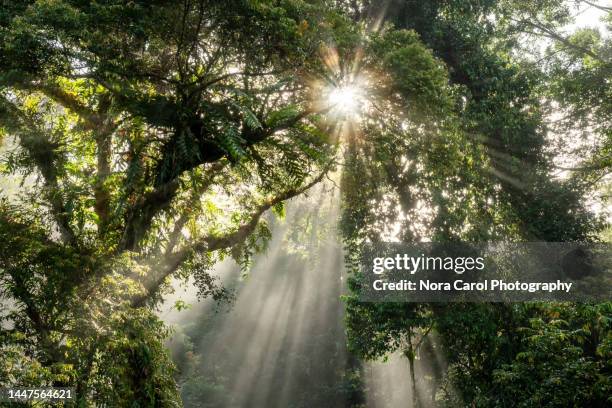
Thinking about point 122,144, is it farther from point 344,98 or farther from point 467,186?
point 467,186

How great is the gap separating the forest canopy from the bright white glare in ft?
0.11

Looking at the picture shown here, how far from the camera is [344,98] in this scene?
25.2 ft

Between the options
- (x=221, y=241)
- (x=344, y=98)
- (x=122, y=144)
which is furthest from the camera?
(x=221, y=241)

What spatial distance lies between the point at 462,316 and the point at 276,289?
18.4 m

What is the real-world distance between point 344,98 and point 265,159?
1.74m

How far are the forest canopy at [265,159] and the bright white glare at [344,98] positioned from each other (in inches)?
1.3

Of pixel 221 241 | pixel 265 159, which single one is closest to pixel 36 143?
pixel 265 159

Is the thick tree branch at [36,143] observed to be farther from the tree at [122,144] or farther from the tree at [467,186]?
the tree at [467,186]

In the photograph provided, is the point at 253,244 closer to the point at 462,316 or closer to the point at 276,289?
the point at 462,316

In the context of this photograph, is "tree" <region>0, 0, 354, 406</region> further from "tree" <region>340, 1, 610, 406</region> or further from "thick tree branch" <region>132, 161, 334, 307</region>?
"tree" <region>340, 1, 610, 406</region>

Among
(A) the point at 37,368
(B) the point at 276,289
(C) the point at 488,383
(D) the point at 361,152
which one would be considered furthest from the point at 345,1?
(B) the point at 276,289

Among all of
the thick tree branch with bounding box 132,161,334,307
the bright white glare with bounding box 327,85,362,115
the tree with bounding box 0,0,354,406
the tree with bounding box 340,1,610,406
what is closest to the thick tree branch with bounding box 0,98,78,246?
the tree with bounding box 0,0,354,406

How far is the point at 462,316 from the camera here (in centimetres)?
961

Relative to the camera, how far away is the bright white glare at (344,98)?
7.56 m
